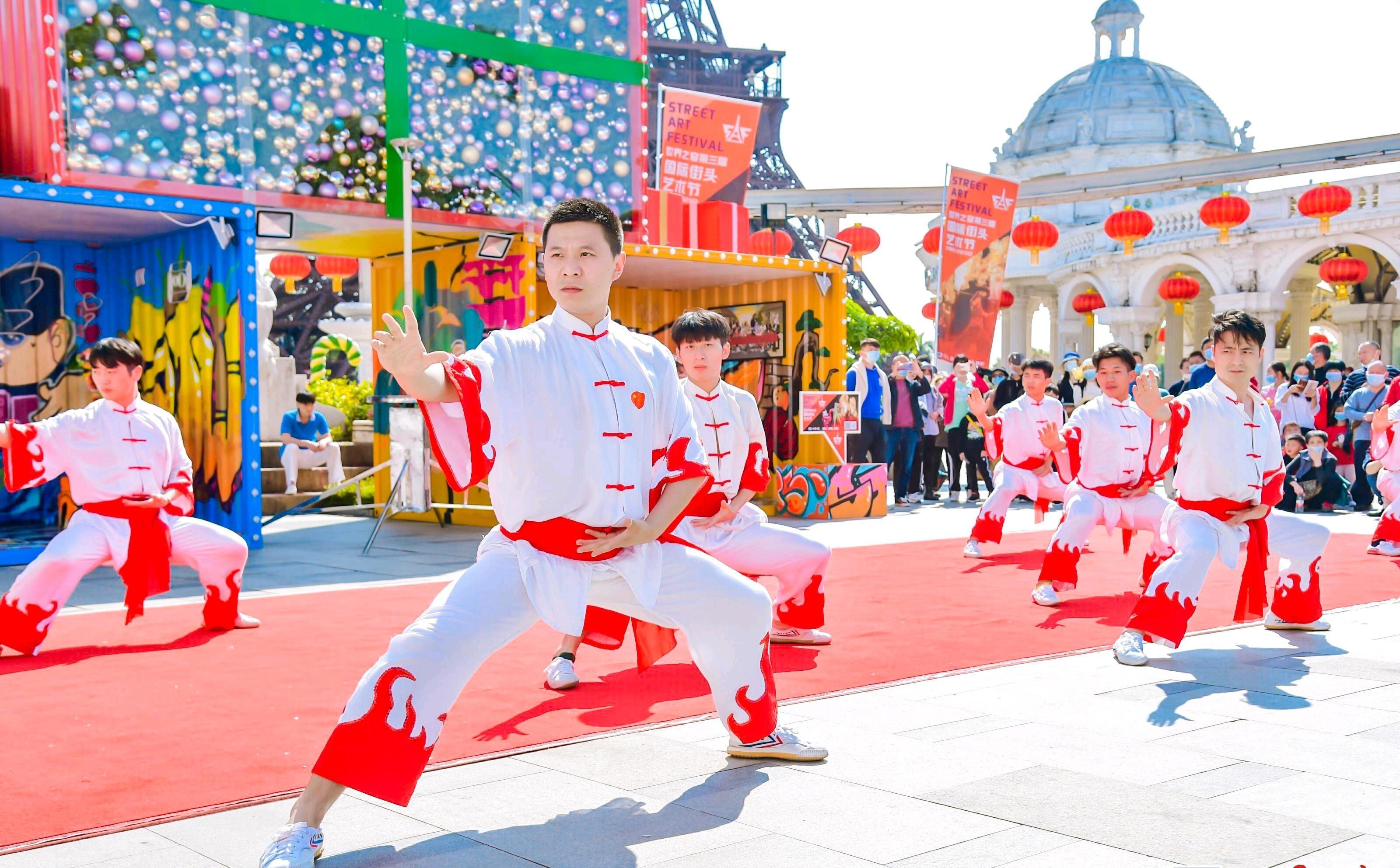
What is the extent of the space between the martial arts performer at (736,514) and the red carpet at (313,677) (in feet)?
0.72

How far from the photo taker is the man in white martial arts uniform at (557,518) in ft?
10.5

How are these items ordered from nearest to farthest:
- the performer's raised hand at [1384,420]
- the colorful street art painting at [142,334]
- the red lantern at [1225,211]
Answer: the performer's raised hand at [1384,420]
the colorful street art painting at [142,334]
the red lantern at [1225,211]

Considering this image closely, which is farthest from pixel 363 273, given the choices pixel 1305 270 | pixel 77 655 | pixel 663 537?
pixel 1305 270

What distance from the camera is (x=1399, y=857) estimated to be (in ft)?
10.1

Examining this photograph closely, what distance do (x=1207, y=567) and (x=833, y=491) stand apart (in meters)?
7.57

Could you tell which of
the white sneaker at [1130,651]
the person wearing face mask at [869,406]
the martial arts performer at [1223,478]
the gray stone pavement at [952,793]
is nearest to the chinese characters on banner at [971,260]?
the person wearing face mask at [869,406]

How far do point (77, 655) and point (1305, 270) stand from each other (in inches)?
1214

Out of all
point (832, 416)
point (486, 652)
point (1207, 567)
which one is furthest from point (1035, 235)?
point (486, 652)

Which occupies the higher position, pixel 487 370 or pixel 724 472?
pixel 487 370

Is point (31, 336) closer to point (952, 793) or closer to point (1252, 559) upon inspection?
point (1252, 559)

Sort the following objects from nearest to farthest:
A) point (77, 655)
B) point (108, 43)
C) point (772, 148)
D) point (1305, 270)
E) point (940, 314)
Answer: point (77, 655)
point (108, 43)
point (940, 314)
point (1305, 270)
point (772, 148)

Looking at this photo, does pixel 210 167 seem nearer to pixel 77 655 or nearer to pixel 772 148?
pixel 77 655

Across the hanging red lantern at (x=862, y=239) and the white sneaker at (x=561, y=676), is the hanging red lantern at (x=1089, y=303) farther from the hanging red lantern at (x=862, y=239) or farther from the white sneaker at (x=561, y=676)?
the white sneaker at (x=561, y=676)

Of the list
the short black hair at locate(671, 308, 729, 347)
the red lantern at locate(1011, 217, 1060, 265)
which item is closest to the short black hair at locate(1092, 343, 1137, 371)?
the short black hair at locate(671, 308, 729, 347)
